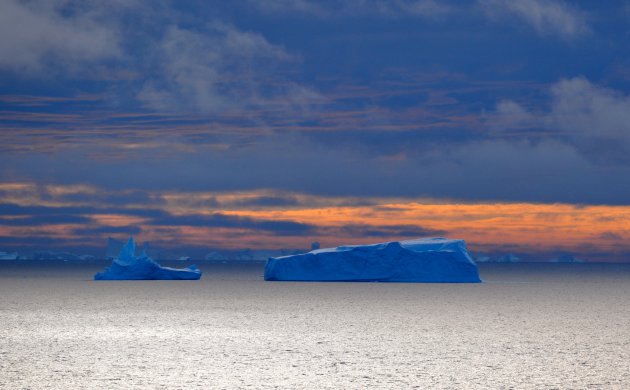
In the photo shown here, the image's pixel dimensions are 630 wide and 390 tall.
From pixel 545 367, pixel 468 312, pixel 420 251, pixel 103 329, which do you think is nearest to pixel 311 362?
pixel 545 367

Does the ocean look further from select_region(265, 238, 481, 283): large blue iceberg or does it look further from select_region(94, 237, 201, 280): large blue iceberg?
select_region(94, 237, 201, 280): large blue iceberg

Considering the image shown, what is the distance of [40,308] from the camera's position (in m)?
27.4

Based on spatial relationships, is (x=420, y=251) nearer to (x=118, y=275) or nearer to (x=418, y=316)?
(x=118, y=275)

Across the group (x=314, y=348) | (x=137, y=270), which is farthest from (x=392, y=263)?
(x=314, y=348)

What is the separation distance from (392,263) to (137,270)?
60.2ft

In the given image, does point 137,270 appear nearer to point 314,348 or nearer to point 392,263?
point 392,263

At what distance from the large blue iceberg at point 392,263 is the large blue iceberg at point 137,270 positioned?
946cm

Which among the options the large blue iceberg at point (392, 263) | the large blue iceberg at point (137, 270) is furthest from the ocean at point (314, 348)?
the large blue iceberg at point (137, 270)

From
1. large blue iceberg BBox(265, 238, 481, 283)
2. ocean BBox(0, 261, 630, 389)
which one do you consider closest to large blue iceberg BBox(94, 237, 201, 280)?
large blue iceberg BBox(265, 238, 481, 283)

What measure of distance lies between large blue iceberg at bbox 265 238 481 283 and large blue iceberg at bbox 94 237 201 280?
9.46 meters

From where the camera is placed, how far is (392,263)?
51531mm

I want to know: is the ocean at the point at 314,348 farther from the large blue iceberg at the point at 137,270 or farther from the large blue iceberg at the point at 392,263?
the large blue iceberg at the point at 137,270

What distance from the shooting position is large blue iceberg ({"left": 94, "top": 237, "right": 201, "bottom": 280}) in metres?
58.1

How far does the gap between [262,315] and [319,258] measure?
94.3ft
